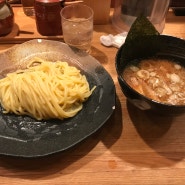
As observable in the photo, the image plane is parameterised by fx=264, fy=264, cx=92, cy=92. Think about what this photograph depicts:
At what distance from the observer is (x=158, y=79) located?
3.55ft

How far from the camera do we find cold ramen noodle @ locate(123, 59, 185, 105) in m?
1.01

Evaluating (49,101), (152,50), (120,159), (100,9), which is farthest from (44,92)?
(100,9)

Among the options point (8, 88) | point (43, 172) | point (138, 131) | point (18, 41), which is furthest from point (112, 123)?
point (18, 41)

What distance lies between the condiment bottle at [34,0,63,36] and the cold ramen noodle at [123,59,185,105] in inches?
21.9

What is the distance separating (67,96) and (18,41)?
0.59 metres

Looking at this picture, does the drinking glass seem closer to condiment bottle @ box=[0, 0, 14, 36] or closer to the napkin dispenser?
condiment bottle @ box=[0, 0, 14, 36]

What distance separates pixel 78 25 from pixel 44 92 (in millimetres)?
439

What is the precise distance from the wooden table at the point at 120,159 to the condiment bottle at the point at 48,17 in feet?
2.08

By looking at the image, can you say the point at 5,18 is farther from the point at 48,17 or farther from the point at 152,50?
the point at 152,50

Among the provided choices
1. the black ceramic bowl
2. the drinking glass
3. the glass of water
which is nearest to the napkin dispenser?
the glass of water

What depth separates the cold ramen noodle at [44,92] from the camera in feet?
3.36

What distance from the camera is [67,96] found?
1075 millimetres

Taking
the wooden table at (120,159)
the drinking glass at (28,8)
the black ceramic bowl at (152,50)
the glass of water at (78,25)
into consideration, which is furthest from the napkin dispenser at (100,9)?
the wooden table at (120,159)

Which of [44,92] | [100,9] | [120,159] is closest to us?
[120,159]
